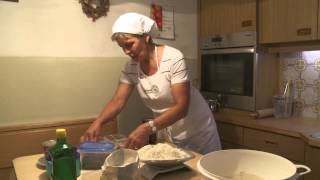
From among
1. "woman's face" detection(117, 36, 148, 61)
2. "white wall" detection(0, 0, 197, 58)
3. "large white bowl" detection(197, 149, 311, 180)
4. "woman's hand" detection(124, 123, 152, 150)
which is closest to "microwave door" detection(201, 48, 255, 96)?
"white wall" detection(0, 0, 197, 58)

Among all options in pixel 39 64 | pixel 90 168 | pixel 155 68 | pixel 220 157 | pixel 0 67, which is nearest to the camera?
pixel 220 157

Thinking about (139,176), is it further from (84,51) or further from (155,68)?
(84,51)

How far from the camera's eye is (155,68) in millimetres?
1666

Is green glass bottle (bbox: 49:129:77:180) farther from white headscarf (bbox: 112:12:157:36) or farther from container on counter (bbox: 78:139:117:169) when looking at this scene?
white headscarf (bbox: 112:12:157:36)

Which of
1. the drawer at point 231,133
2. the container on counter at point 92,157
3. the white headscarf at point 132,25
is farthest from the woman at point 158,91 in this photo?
the drawer at point 231,133

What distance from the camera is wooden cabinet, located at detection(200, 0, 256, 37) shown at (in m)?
2.38

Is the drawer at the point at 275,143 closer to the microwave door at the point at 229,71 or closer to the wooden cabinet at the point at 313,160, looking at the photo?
the wooden cabinet at the point at 313,160

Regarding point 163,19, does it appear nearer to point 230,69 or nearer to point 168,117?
point 230,69

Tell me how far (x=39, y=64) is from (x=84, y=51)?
12.8 inches

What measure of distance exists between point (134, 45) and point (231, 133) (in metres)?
1.15

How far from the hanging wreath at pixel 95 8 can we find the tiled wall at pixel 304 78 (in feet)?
4.70

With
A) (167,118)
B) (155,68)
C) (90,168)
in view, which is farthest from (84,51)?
(90,168)

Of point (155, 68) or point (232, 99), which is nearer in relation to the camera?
point (155, 68)

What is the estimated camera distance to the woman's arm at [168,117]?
4.30 feet
